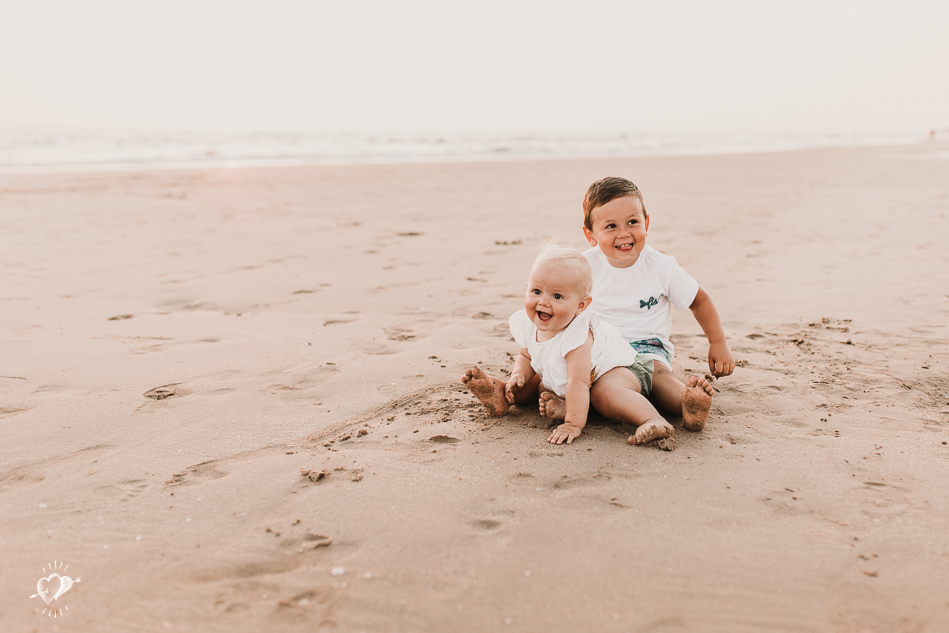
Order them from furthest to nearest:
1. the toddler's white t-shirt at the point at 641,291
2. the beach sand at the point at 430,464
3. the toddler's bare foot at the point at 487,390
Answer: the toddler's white t-shirt at the point at 641,291
the toddler's bare foot at the point at 487,390
the beach sand at the point at 430,464

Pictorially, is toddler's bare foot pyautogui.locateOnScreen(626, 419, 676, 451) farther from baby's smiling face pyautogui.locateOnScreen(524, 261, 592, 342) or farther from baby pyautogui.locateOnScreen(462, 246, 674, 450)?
baby's smiling face pyautogui.locateOnScreen(524, 261, 592, 342)

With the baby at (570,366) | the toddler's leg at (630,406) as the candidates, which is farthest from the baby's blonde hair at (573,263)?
the toddler's leg at (630,406)

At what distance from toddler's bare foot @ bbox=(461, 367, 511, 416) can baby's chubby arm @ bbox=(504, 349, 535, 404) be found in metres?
0.03

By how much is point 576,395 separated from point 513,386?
1.05ft

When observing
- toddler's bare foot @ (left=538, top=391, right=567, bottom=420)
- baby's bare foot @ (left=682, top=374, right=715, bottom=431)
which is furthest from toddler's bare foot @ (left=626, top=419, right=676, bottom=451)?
toddler's bare foot @ (left=538, top=391, right=567, bottom=420)

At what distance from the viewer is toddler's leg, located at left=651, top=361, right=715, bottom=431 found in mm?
2494

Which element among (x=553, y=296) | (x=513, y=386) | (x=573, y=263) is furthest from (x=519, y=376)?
(x=573, y=263)

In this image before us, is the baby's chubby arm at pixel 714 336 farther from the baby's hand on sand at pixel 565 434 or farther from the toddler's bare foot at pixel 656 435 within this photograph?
the baby's hand on sand at pixel 565 434

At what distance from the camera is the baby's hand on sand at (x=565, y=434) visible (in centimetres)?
250

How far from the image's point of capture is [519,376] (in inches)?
Answer: 111

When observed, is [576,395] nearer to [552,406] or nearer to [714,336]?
[552,406]

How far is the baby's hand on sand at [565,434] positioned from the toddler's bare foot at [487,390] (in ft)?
0.92

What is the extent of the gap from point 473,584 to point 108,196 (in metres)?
11.3

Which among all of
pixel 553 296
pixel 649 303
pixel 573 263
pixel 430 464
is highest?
pixel 573 263
